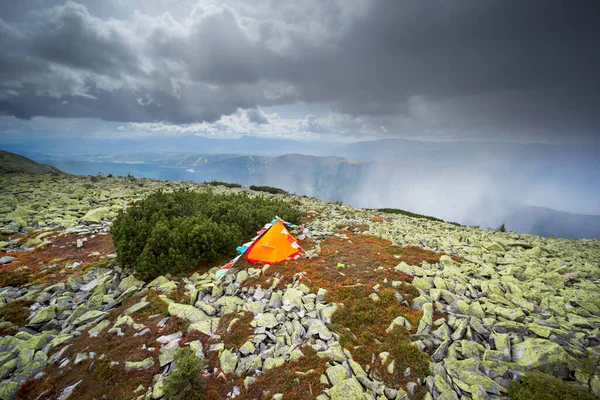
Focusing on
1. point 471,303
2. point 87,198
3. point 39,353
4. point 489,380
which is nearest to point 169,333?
point 39,353

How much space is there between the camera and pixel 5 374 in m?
5.43

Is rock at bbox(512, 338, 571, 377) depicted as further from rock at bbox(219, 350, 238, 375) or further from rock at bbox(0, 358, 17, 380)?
rock at bbox(0, 358, 17, 380)

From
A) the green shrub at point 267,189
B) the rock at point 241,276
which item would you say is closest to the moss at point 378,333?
the rock at point 241,276

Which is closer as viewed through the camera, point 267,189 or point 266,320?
point 266,320

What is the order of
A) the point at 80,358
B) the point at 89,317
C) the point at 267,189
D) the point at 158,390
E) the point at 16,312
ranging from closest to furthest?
the point at 158,390 < the point at 80,358 < the point at 89,317 < the point at 16,312 < the point at 267,189

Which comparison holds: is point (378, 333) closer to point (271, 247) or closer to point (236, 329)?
point (236, 329)

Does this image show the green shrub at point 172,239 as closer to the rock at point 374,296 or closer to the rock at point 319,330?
the rock at point 319,330

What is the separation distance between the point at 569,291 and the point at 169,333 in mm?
12531

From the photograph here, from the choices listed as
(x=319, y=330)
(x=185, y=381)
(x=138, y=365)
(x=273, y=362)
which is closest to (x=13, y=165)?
(x=138, y=365)

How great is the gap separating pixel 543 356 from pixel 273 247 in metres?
8.71

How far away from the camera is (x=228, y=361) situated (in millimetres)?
5590

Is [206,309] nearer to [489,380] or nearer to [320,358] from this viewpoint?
[320,358]

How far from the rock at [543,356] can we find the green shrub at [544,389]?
33 centimetres

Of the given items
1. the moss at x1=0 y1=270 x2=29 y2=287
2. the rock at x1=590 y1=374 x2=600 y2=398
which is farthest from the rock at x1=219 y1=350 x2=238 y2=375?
the moss at x1=0 y1=270 x2=29 y2=287
